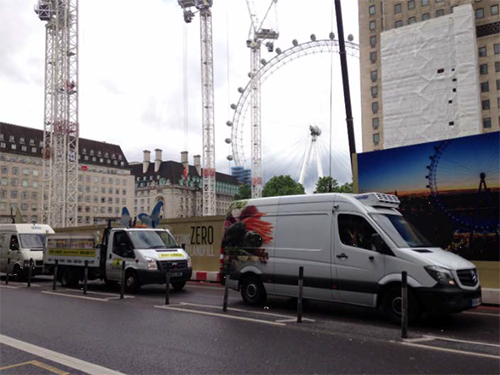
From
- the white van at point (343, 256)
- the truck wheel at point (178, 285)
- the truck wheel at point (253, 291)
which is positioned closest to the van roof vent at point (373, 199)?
the white van at point (343, 256)

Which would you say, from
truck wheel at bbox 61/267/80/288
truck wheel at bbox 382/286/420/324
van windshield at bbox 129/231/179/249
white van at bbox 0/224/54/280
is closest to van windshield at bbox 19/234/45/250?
white van at bbox 0/224/54/280

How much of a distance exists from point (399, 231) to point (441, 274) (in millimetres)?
1319

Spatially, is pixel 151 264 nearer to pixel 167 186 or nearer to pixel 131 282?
pixel 131 282

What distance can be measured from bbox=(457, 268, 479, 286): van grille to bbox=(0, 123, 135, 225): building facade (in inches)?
4229

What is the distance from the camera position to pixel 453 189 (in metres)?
13.1

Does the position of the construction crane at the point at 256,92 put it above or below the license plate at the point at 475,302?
above

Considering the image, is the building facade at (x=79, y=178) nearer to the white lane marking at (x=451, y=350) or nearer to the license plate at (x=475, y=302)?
the license plate at (x=475, y=302)

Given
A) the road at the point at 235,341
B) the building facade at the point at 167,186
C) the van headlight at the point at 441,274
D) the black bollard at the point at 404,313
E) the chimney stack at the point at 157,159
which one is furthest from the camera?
the chimney stack at the point at 157,159

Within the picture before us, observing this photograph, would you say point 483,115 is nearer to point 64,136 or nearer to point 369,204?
point 64,136

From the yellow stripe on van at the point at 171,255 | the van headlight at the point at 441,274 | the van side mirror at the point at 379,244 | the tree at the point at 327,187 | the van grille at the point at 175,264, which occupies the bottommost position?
the van grille at the point at 175,264

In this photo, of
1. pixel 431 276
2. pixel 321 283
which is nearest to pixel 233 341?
pixel 321 283

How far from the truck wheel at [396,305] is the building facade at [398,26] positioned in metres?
65.6

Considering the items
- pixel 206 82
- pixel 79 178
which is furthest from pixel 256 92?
pixel 79 178

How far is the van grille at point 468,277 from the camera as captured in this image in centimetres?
812
